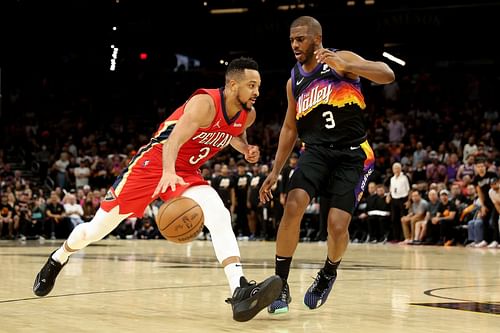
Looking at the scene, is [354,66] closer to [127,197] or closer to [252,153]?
[252,153]

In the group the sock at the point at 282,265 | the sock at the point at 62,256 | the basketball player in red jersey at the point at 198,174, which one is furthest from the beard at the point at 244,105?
the sock at the point at 62,256

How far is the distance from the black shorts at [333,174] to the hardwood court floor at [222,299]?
0.74m

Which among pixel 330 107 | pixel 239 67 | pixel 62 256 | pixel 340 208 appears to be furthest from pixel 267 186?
pixel 62 256

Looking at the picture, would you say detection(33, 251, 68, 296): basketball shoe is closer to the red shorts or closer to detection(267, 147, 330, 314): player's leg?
the red shorts

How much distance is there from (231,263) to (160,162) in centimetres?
95

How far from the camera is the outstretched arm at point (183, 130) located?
5.12 metres

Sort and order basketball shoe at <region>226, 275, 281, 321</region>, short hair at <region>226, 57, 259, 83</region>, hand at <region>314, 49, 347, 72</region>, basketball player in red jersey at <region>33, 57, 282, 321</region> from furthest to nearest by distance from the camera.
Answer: short hair at <region>226, 57, 259, 83</region>, hand at <region>314, 49, 347, 72</region>, basketball player in red jersey at <region>33, 57, 282, 321</region>, basketball shoe at <region>226, 275, 281, 321</region>

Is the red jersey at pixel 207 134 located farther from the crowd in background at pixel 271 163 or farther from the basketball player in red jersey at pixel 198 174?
the crowd in background at pixel 271 163

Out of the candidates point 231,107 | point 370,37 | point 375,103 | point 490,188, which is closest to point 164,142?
point 231,107

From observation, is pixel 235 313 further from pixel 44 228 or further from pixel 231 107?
pixel 44 228

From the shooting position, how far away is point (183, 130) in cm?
531

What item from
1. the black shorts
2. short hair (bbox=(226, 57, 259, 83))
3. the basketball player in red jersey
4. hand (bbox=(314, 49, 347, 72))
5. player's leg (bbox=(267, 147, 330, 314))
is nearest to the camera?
the basketball player in red jersey

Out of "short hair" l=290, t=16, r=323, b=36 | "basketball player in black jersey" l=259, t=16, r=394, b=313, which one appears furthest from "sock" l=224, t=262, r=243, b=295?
"short hair" l=290, t=16, r=323, b=36

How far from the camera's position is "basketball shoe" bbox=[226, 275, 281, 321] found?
486 centimetres
